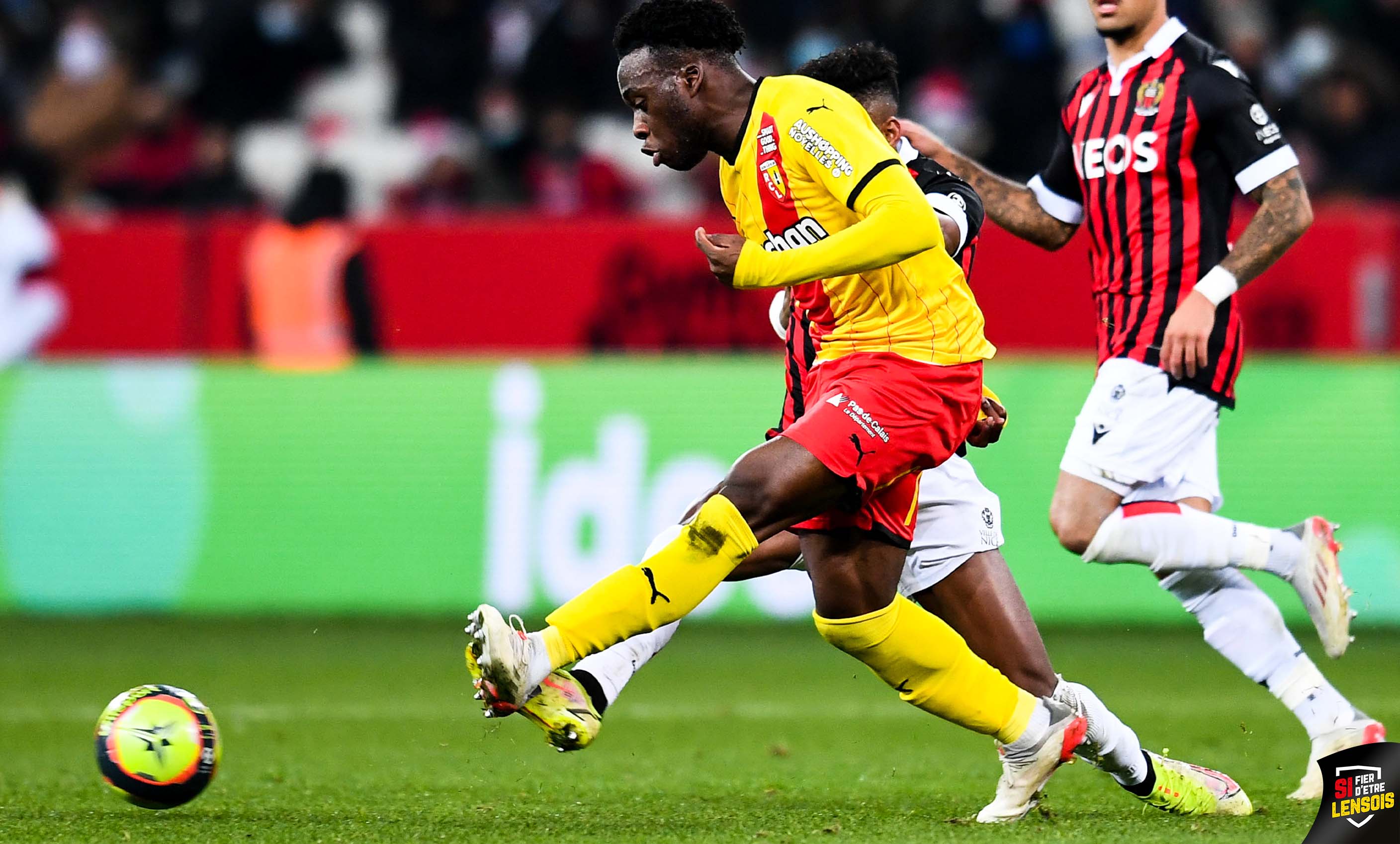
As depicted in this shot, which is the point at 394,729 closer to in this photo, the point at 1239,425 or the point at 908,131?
the point at 908,131

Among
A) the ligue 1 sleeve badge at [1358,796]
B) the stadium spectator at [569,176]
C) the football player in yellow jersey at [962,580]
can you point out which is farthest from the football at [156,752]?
the stadium spectator at [569,176]

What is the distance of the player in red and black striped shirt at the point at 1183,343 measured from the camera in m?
5.14

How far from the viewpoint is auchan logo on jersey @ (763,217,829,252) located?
453cm

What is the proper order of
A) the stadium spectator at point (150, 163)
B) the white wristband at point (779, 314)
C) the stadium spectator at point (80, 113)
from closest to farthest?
the white wristband at point (779, 314) < the stadium spectator at point (150, 163) < the stadium spectator at point (80, 113)

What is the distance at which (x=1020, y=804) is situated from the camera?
4.75 metres

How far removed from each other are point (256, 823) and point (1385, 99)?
35.4 ft

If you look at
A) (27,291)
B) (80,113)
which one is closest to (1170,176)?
(27,291)

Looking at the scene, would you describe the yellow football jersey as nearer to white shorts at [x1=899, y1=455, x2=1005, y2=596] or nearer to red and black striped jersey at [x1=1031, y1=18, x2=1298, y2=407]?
white shorts at [x1=899, y1=455, x2=1005, y2=596]

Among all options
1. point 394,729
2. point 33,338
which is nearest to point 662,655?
point 394,729

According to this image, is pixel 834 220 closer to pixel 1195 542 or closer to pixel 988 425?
pixel 988 425

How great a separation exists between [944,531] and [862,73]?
125 centimetres

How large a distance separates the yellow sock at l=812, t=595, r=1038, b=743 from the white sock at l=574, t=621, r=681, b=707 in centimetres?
45

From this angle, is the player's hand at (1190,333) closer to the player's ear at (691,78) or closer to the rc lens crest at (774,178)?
the rc lens crest at (774,178)

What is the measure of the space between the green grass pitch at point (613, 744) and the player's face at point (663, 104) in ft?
5.26
